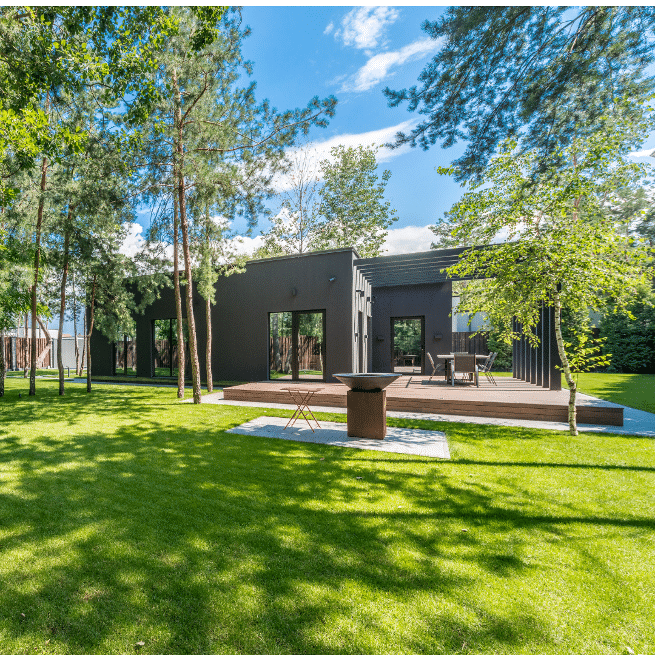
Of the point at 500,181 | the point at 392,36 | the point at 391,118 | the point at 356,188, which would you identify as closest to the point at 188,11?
the point at 391,118

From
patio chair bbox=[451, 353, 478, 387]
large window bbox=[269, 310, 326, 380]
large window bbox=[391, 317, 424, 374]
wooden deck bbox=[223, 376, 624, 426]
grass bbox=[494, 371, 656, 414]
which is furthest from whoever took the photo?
large window bbox=[391, 317, 424, 374]

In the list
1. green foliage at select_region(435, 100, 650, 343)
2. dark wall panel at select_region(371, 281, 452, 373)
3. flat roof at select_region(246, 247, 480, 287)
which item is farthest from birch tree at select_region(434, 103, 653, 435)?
dark wall panel at select_region(371, 281, 452, 373)

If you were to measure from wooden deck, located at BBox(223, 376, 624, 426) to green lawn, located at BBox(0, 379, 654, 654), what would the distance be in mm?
1713

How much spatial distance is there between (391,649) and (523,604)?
0.84m

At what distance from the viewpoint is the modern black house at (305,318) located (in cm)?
1027

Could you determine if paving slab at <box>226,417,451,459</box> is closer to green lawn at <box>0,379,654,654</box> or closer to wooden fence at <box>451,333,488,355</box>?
green lawn at <box>0,379,654,654</box>

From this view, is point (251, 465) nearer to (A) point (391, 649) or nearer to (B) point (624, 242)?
(A) point (391, 649)

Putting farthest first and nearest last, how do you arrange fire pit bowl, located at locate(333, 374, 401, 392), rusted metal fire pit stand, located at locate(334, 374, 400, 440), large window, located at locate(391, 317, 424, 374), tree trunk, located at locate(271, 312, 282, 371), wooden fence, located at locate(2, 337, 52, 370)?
wooden fence, located at locate(2, 337, 52, 370) < large window, located at locate(391, 317, 424, 374) < tree trunk, located at locate(271, 312, 282, 371) < rusted metal fire pit stand, located at locate(334, 374, 400, 440) < fire pit bowl, located at locate(333, 374, 401, 392)

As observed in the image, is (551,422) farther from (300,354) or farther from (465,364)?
(300,354)

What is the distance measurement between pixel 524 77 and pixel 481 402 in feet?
17.8

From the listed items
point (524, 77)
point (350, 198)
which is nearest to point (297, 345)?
point (524, 77)

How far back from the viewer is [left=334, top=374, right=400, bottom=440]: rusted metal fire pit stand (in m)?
5.31

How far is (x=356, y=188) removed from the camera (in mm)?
19344

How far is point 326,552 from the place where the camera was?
238 cm
